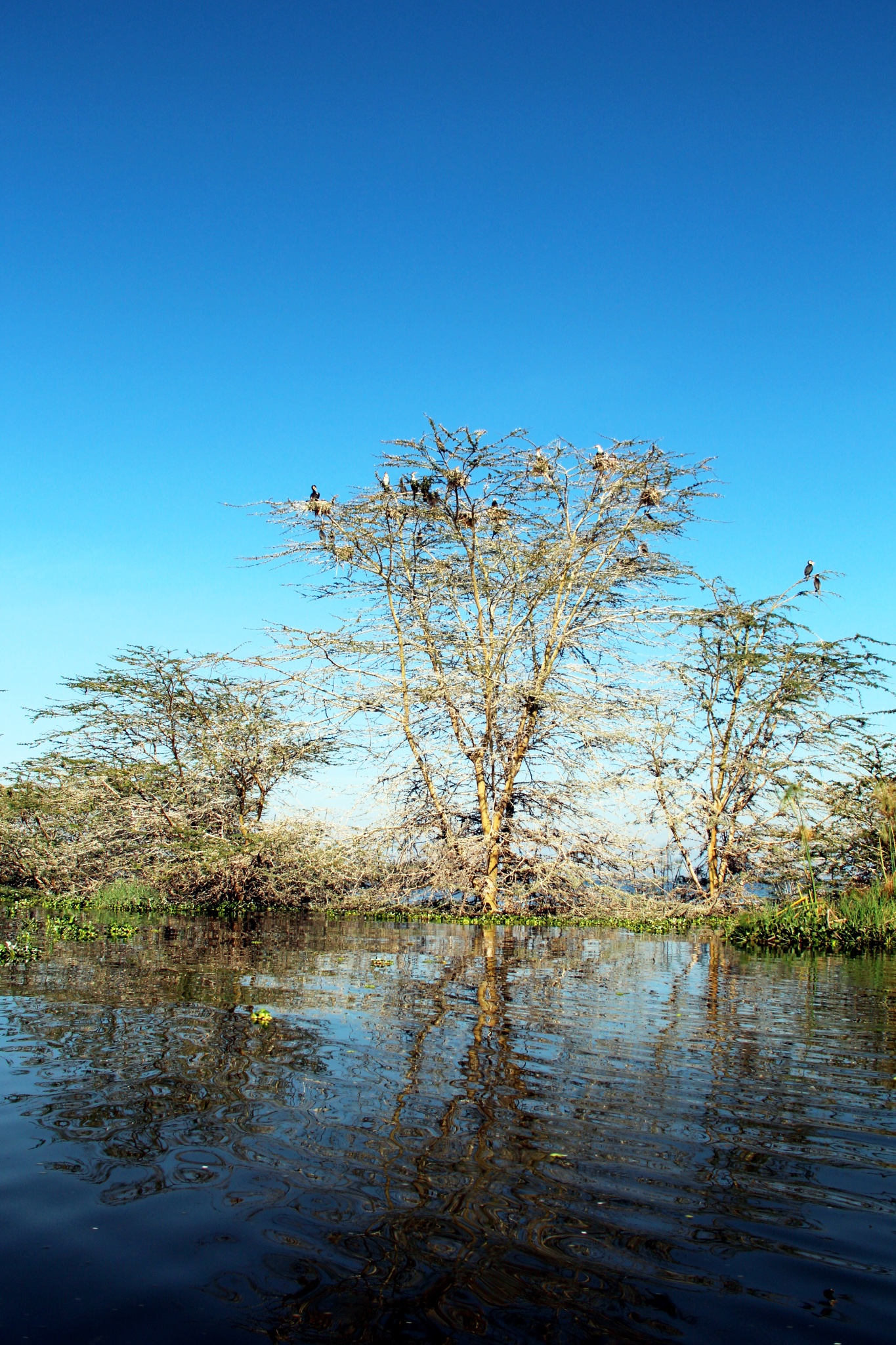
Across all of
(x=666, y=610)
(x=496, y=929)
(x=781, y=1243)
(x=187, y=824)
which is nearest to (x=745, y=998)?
(x=781, y=1243)

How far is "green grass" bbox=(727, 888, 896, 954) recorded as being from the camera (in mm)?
13203

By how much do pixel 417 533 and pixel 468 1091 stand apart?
1491 centimetres

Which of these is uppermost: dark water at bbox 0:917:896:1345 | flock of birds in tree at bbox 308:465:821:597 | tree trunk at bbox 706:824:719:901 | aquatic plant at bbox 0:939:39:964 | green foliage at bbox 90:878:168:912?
flock of birds in tree at bbox 308:465:821:597

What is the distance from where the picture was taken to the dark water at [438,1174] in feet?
8.42

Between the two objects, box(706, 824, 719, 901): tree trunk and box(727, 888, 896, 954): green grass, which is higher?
box(706, 824, 719, 901): tree trunk

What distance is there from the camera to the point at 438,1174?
3.49 metres

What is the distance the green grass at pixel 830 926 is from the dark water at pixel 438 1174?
666 centimetres

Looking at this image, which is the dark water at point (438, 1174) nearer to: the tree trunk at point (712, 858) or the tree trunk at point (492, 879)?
the tree trunk at point (492, 879)

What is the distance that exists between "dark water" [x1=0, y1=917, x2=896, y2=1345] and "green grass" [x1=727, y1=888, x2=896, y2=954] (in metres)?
6.66

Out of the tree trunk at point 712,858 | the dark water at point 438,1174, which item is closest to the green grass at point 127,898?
the dark water at point 438,1174

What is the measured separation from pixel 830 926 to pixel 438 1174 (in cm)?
1168

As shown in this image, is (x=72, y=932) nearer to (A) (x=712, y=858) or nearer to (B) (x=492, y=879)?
(B) (x=492, y=879)

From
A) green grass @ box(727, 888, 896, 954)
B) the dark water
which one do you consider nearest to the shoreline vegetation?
green grass @ box(727, 888, 896, 954)

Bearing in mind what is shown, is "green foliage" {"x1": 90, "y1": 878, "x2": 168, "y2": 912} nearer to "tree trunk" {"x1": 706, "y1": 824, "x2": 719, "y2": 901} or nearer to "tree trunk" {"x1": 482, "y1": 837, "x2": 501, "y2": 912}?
"tree trunk" {"x1": 482, "y1": 837, "x2": 501, "y2": 912}
